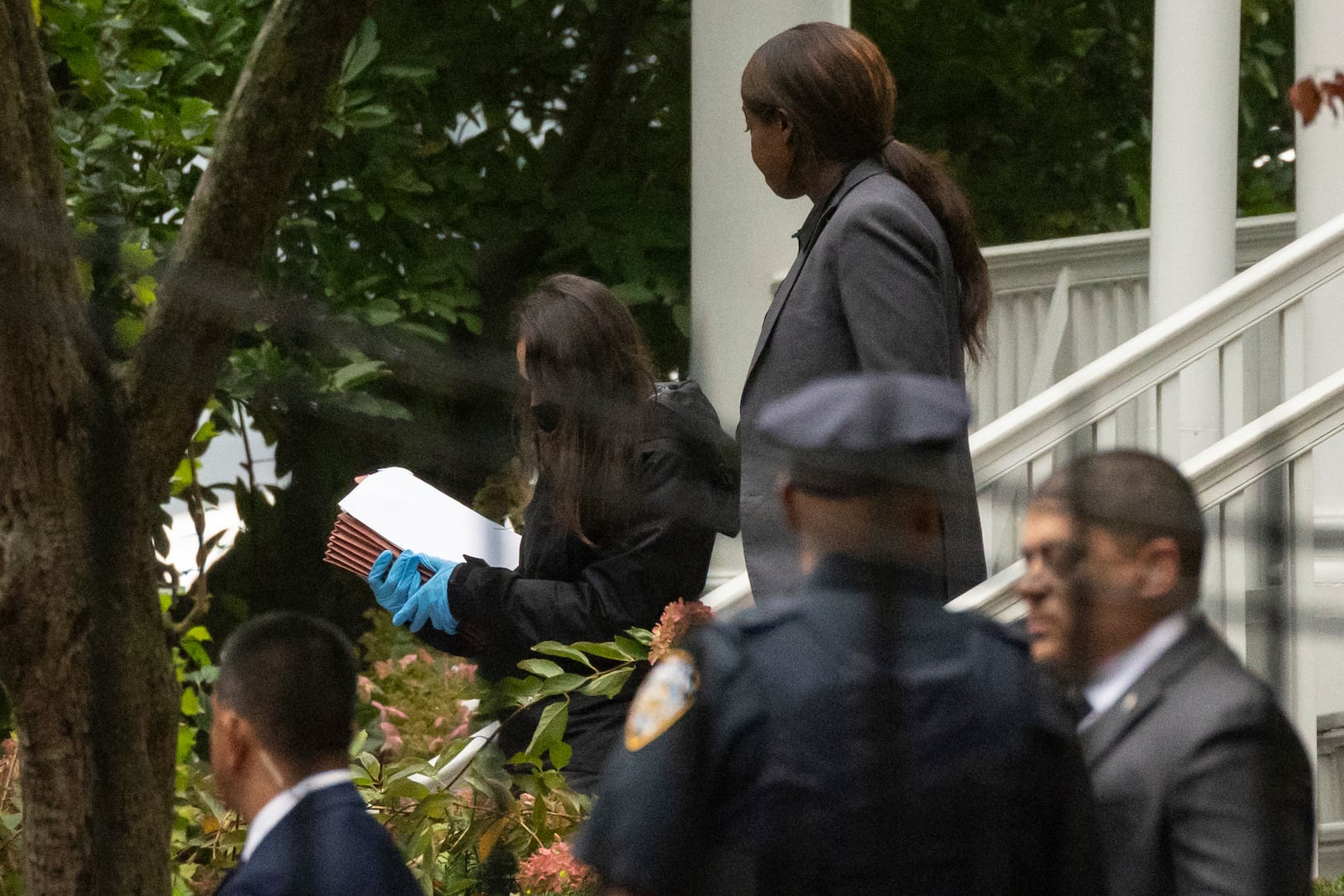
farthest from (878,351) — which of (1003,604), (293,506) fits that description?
(293,506)

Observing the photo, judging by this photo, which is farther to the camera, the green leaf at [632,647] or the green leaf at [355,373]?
the green leaf at [632,647]

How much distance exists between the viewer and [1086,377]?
10.9 feet

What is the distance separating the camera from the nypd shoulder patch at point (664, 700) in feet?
4.56

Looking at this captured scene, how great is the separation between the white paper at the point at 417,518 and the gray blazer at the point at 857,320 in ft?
1.88

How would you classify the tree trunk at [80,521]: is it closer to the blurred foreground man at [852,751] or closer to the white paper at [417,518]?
the white paper at [417,518]

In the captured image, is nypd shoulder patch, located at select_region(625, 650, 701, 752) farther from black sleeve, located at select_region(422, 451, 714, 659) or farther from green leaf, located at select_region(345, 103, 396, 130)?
green leaf, located at select_region(345, 103, 396, 130)

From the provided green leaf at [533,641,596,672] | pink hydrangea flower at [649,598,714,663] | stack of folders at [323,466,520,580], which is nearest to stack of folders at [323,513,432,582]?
stack of folders at [323,466,520,580]

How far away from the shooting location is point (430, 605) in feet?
8.83

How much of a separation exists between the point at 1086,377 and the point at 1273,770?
1912 millimetres

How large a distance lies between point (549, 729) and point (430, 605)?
27 centimetres

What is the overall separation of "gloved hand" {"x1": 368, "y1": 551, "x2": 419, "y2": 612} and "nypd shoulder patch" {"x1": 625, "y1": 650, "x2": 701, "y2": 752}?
53.0 inches

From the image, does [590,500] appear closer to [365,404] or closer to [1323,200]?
[365,404]

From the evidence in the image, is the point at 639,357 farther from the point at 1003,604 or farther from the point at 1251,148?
the point at 1251,148

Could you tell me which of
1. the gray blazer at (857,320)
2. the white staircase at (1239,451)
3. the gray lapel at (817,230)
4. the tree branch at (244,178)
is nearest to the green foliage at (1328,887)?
the white staircase at (1239,451)
